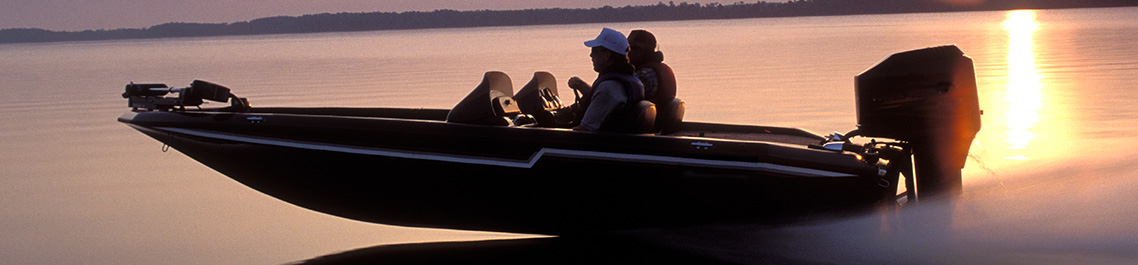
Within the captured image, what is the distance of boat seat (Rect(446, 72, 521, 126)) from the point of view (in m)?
4.80

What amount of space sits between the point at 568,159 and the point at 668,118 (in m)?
0.83

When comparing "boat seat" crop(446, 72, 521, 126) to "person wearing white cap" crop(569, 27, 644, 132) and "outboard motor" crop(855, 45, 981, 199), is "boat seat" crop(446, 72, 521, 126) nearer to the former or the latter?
"person wearing white cap" crop(569, 27, 644, 132)

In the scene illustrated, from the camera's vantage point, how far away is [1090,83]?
14617 millimetres

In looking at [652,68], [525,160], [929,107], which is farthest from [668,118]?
[929,107]

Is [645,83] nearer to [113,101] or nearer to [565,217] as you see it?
[565,217]

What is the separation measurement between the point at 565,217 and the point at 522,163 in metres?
0.42

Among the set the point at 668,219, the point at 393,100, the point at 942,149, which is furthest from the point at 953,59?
the point at 393,100

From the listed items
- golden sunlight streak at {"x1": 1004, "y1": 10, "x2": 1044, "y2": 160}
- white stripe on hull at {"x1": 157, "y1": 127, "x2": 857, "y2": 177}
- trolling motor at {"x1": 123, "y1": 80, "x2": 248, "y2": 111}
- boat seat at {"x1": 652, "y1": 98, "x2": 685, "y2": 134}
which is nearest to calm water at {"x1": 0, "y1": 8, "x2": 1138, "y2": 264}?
golden sunlight streak at {"x1": 1004, "y1": 10, "x2": 1044, "y2": 160}

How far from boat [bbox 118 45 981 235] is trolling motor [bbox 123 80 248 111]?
0.01 m

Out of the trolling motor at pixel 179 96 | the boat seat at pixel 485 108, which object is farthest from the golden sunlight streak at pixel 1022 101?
the trolling motor at pixel 179 96

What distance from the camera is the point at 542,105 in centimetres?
527

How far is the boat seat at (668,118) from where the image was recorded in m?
5.14

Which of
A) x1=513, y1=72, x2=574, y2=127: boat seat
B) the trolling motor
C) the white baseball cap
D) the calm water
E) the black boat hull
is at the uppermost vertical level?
the white baseball cap

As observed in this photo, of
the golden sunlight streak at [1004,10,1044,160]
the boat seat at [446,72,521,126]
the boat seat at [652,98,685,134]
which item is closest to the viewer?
the boat seat at [446,72,521,126]
